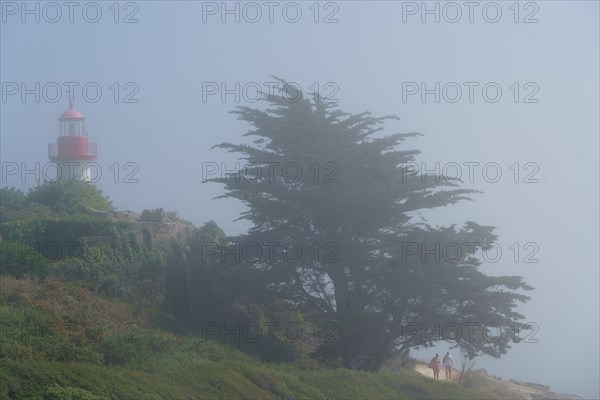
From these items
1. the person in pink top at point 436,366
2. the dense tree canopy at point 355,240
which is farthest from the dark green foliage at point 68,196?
the person in pink top at point 436,366

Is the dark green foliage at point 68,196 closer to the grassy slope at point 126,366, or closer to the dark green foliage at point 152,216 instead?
the dark green foliage at point 152,216

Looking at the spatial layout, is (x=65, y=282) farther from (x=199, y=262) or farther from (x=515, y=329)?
(x=515, y=329)

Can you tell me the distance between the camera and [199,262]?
27000mm

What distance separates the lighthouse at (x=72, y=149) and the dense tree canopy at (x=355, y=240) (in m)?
7.98

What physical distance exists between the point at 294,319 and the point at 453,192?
6.06 meters

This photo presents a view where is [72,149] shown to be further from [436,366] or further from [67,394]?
[67,394]

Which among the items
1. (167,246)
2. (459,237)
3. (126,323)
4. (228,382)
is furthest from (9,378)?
(459,237)

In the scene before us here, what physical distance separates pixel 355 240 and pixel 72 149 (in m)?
11.9

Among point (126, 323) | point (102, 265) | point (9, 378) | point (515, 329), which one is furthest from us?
point (515, 329)

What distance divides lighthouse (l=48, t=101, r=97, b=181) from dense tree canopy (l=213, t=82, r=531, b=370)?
798cm

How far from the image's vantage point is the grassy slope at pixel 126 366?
48.1 feet

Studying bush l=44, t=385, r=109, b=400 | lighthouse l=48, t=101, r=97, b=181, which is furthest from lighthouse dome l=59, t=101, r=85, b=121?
bush l=44, t=385, r=109, b=400

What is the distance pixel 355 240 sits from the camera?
1078 inches

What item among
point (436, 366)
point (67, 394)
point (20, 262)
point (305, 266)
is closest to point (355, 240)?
point (305, 266)
